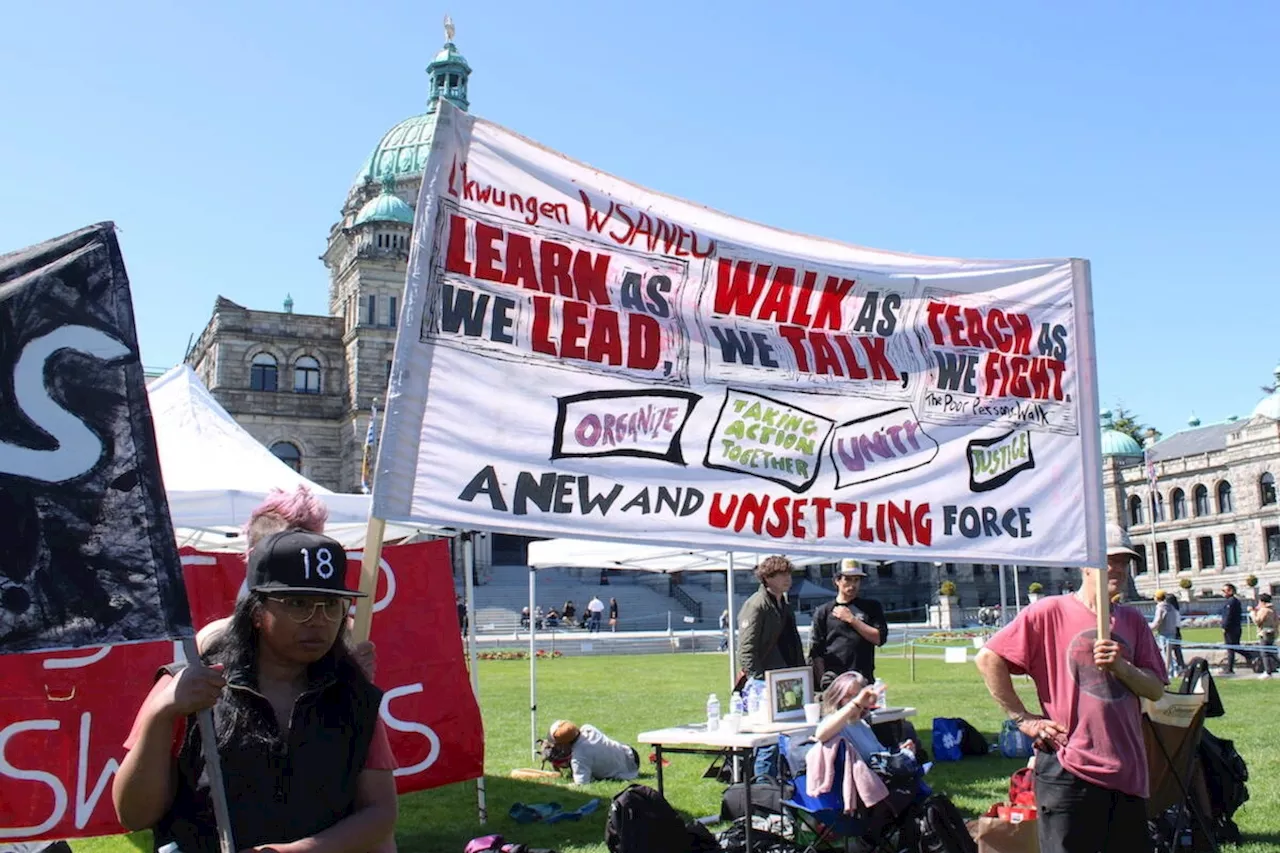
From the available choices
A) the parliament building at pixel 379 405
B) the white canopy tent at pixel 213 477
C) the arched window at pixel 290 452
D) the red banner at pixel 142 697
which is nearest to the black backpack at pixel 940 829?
the red banner at pixel 142 697

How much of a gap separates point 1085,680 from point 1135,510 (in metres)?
87.7

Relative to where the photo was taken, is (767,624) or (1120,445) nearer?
(767,624)

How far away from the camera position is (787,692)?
8109 millimetres

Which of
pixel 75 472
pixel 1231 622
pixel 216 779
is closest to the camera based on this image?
pixel 216 779

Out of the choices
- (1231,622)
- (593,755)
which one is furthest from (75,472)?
(1231,622)

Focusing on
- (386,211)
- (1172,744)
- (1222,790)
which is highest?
(386,211)

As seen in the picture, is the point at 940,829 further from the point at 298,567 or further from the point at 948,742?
the point at 948,742

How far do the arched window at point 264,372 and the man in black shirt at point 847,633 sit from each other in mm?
53706

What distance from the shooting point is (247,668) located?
2688 millimetres

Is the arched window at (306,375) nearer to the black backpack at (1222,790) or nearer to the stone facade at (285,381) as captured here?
the stone facade at (285,381)

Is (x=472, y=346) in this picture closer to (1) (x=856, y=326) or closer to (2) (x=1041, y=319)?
(1) (x=856, y=326)

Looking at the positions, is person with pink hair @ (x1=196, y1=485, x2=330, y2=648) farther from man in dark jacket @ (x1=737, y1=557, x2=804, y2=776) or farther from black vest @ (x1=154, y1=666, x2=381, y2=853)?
man in dark jacket @ (x1=737, y1=557, x2=804, y2=776)

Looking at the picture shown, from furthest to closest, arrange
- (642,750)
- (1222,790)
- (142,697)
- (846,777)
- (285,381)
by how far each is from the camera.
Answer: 1. (285,381)
2. (642,750)
3. (1222,790)
4. (142,697)
5. (846,777)

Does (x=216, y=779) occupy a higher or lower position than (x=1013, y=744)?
higher
